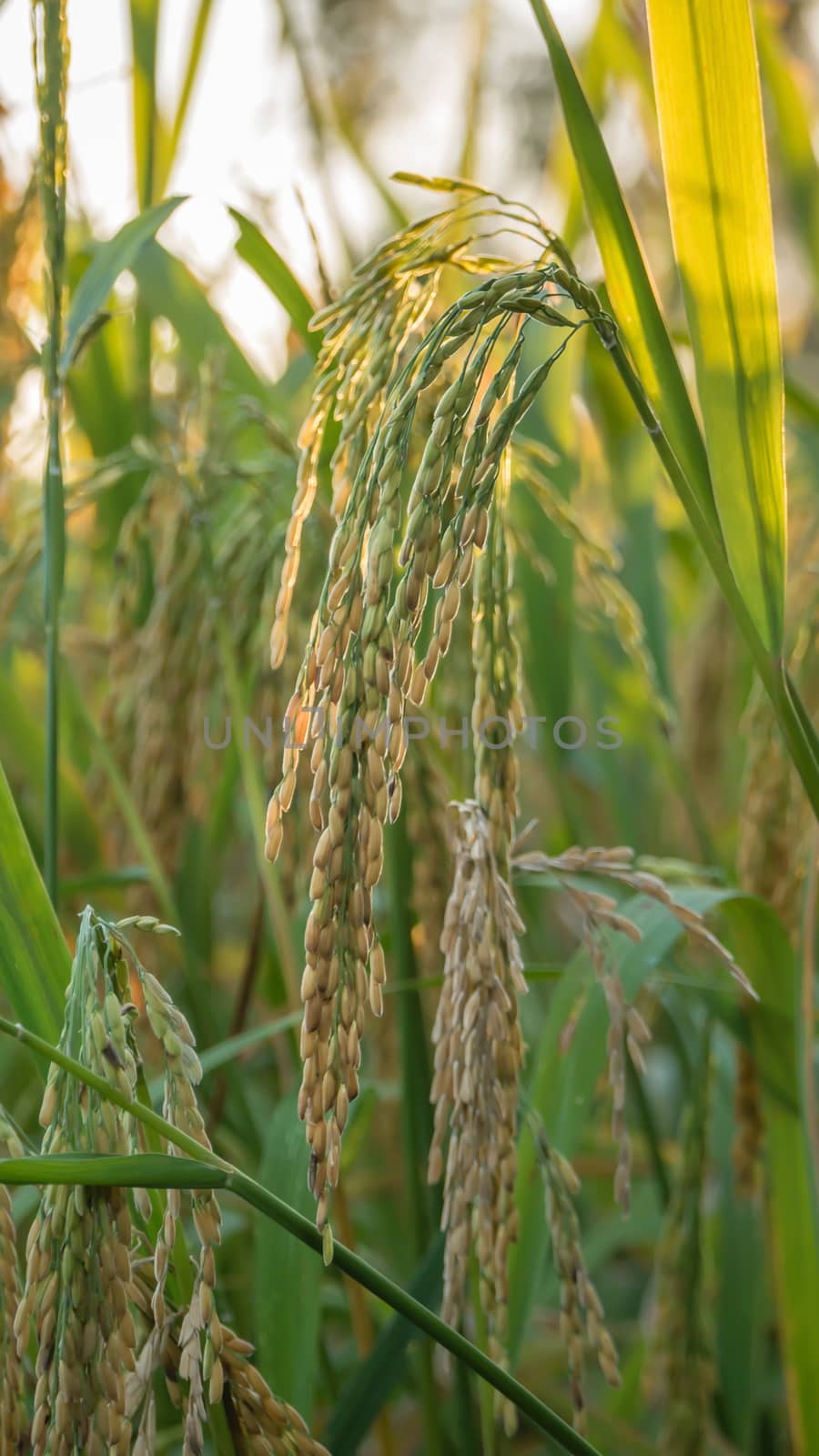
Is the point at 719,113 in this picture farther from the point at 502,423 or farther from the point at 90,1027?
the point at 90,1027

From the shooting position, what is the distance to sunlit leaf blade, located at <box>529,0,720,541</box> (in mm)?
587

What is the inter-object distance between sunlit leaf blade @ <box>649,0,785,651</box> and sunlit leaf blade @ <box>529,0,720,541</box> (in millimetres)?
13

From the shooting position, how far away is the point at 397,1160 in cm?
129

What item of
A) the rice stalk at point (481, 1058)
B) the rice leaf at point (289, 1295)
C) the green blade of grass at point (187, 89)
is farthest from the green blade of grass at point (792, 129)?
the rice leaf at point (289, 1295)

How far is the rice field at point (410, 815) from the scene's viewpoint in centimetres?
50

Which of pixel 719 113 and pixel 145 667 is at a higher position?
pixel 719 113

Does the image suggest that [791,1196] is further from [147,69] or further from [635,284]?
[147,69]

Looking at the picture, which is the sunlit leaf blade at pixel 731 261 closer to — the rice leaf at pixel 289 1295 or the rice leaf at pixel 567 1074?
the rice leaf at pixel 567 1074

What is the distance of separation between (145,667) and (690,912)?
18.2 inches

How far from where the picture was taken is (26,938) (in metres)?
0.61

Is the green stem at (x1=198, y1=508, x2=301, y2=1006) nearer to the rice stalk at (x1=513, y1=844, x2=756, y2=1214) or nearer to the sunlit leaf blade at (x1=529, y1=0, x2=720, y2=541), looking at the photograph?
the rice stalk at (x1=513, y1=844, x2=756, y2=1214)

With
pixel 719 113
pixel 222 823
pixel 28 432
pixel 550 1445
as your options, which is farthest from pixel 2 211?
pixel 550 1445

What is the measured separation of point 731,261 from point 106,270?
0.38 meters

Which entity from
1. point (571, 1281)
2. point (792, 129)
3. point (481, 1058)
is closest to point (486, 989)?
point (481, 1058)
